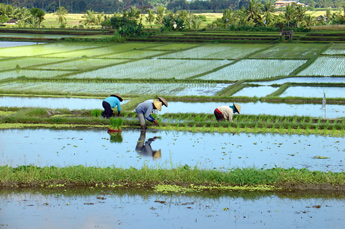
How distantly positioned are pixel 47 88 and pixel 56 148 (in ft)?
22.6

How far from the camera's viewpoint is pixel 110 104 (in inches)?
398

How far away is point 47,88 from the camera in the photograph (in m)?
14.8

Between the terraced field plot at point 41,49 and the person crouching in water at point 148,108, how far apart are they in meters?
15.7

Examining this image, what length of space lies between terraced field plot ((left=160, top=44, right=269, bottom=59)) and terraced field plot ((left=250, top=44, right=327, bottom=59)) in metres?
0.78

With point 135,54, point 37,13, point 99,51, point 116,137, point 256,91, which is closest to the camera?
point 116,137

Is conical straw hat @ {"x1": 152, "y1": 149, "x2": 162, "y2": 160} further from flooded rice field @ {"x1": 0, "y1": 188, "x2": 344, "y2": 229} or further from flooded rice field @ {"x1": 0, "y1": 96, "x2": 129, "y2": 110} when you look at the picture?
flooded rice field @ {"x1": 0, "y1": 96, "x2": 129, "y2": 110}

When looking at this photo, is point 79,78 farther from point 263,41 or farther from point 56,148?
point 263,41

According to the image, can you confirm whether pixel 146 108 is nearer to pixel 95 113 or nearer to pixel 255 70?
pixel 95 113

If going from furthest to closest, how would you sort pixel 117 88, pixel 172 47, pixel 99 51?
1. pixel 172 47
2. pixel 99 51
3. pixel 117 88

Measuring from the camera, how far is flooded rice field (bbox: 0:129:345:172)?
7.25 meters

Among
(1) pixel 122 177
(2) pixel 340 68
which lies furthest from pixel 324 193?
(2) pixel 340 68

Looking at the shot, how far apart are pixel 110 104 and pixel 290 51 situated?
16998mm

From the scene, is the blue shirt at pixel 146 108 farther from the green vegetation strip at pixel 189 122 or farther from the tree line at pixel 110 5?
the tree line at pixel 110 5

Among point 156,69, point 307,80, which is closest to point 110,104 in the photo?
point 307,80
